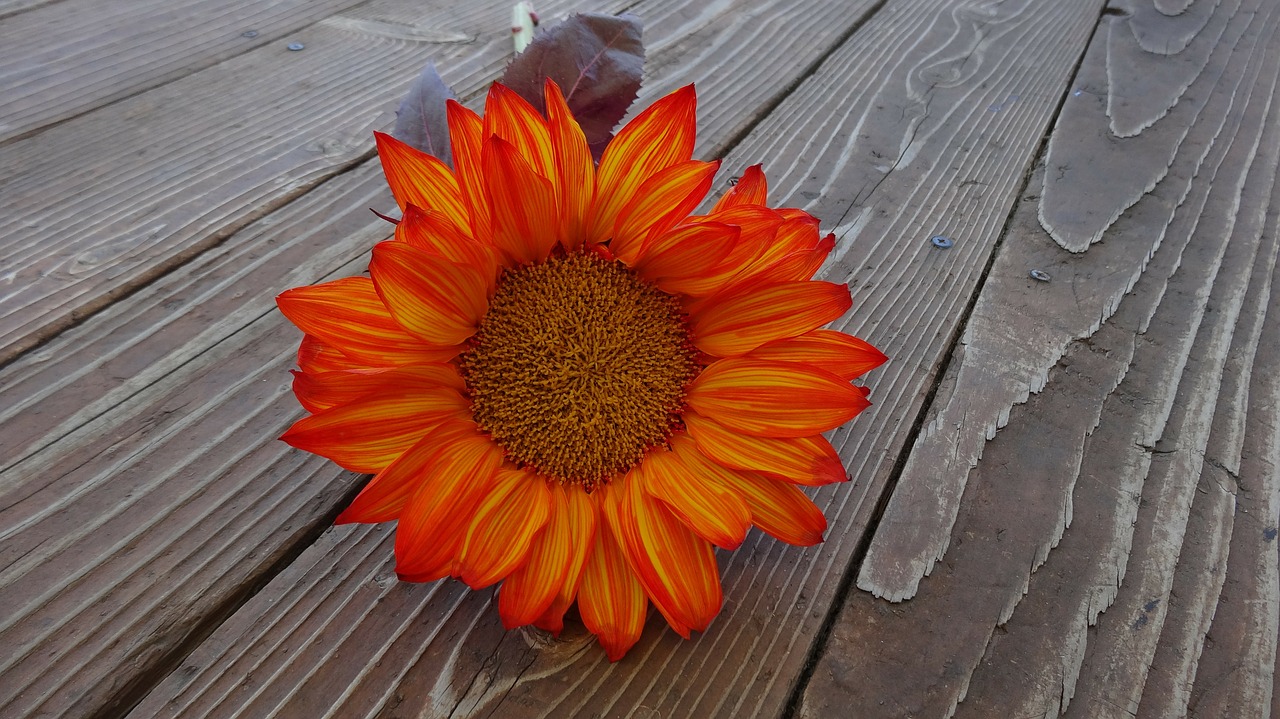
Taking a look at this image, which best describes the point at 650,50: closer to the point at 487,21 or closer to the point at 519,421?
the point at 487,21

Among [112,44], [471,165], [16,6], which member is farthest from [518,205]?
[16,6]

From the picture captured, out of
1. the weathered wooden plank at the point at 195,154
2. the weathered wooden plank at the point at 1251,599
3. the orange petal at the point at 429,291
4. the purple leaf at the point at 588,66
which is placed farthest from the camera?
the weathered wooden plank at the point at 195,154

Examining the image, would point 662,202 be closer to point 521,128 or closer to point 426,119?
point 521,128

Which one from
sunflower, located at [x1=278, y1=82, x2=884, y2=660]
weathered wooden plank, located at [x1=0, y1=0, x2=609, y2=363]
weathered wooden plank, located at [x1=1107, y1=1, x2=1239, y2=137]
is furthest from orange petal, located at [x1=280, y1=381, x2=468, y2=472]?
weathered wooden plank, located at [x1=1107, y1=1, x2=1239, y2=137]

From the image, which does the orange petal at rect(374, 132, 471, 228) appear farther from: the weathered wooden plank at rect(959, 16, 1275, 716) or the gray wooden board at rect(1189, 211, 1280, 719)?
the gray wooden board at rect(1189, 211, 1280, 719)

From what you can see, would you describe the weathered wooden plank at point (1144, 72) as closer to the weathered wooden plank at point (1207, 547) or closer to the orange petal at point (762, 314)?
the weathered wooden plank at point (1207, 547)

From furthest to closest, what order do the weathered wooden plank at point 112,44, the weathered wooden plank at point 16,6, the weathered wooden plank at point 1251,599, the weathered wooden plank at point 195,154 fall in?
the weathered wooden plank at point 16,6
the weathered wooden plank at point 112,44
the weathered wooden plank at point 195,154
the weathered wooden plank at point 1251,599

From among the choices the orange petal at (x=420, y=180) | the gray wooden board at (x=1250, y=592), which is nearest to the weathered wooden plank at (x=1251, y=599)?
the gray wooden board at (x=1250, y=592)
